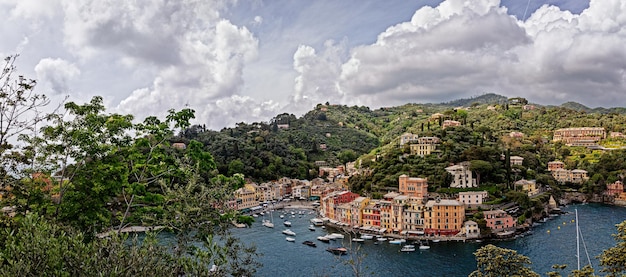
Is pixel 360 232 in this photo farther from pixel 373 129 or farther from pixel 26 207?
pixel 373 129

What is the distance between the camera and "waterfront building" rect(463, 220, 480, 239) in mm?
30836

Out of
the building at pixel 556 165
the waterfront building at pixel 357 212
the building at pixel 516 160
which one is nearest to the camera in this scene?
the waterfront building at pixel 357 212

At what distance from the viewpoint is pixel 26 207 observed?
662 centimetres

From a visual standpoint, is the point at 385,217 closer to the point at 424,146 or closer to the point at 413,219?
the point at 413,219

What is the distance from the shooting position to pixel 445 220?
1253 inches

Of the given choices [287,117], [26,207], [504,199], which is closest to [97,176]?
[26,207]

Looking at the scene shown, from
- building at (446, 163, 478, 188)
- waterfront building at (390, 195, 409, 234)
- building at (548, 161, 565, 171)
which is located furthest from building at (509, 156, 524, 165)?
waterfront building at (390, 195, 409, 234)

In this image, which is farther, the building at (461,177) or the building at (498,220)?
the building at (461,177)

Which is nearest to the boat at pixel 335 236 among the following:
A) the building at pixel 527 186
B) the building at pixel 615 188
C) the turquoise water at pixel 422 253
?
the turquoise water at pixel 422 253

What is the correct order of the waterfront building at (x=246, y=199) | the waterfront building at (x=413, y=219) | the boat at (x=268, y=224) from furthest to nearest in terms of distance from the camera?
the waterfront building at (x=246, y=199), the boat at (x=268, y=224), the waterfront building at (x=413, y=219)

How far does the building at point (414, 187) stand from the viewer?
3709cm

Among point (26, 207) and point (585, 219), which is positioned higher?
point (26, 207)

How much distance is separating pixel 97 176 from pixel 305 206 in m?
42.9

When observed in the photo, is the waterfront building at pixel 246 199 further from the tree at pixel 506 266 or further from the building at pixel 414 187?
the tree at pixel 506 266
